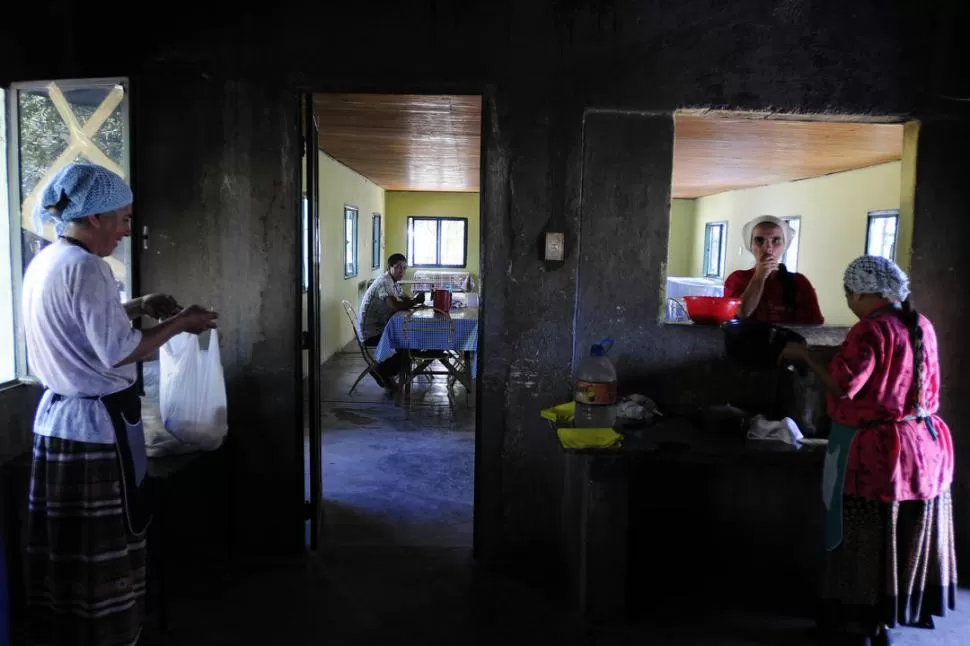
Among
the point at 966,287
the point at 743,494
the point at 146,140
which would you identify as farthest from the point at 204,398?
the point at 966,287

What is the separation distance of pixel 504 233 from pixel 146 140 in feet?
5.36

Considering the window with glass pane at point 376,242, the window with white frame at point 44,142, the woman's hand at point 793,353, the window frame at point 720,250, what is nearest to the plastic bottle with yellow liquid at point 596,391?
the woman's hand at point 793,353

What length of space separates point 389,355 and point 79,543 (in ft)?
13.9

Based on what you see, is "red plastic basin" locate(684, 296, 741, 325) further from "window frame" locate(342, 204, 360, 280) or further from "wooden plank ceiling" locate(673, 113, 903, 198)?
"window frame" locate(342, 204, 360, 280)

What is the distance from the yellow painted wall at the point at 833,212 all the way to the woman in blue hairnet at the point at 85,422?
263 inches

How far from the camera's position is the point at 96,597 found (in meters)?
2.28

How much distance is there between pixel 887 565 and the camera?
8.51ft

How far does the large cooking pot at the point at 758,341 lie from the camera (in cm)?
275

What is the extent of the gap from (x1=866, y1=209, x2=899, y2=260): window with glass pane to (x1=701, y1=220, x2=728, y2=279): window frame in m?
5.35

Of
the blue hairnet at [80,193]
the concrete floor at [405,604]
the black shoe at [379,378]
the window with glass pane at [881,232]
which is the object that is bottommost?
the concrete floor at [405,604]

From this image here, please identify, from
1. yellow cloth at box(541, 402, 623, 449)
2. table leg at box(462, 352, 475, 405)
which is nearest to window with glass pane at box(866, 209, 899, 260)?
table leg at box(462, 352, 475, 405)

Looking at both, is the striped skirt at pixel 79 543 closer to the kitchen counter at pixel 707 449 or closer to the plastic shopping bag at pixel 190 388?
the plastic shopping bag at pixel 190 388

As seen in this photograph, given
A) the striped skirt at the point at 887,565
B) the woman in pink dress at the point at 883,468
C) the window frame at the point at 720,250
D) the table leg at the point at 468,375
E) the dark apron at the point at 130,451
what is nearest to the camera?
the dark apron at the point at 130,451

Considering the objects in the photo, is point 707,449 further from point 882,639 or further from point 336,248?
point 336,248
